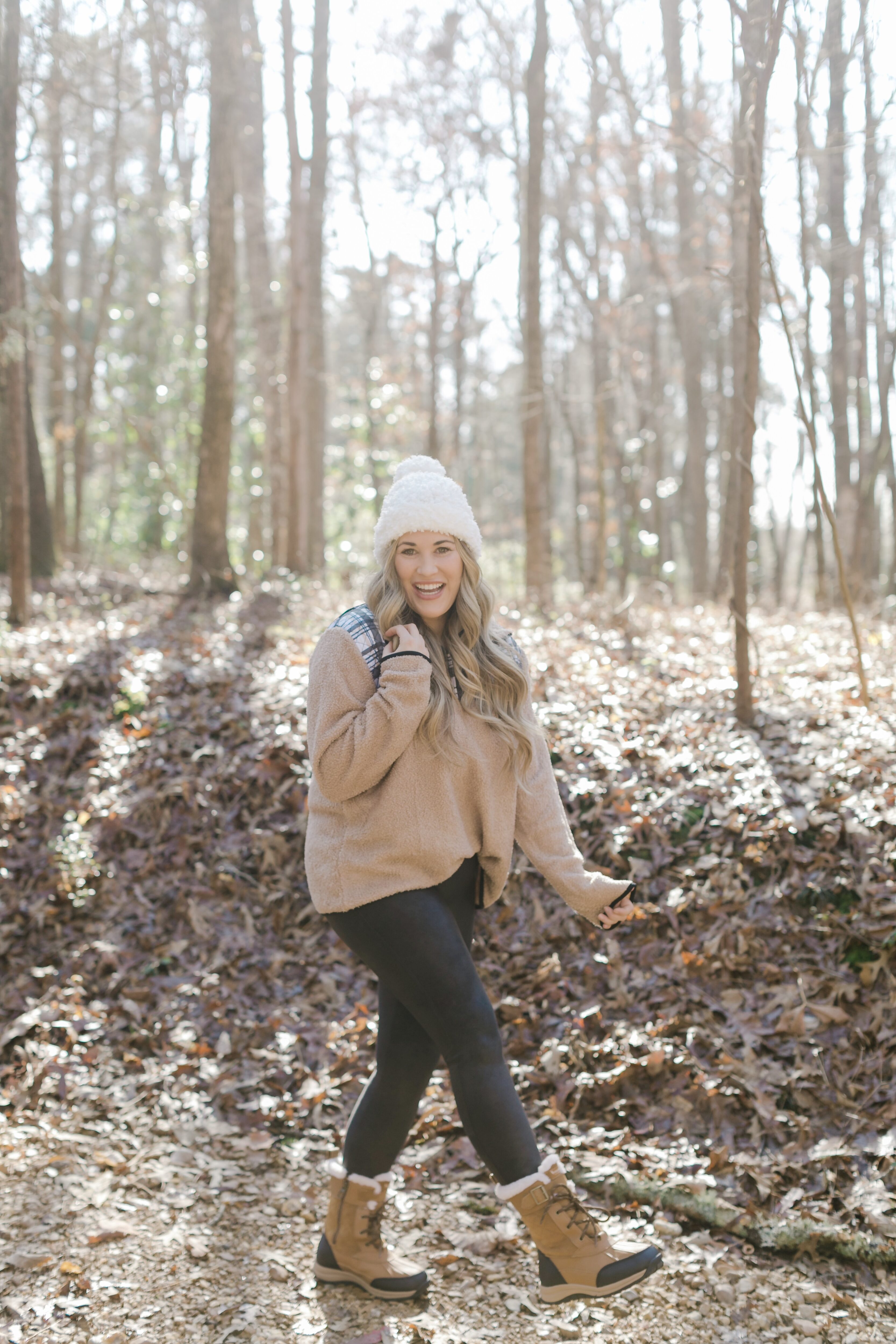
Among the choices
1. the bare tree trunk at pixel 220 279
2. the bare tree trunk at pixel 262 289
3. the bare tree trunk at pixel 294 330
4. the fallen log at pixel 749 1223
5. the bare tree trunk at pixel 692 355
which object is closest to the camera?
the fallen log at pixel 749 1223

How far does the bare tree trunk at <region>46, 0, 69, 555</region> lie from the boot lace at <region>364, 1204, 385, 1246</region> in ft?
41.3

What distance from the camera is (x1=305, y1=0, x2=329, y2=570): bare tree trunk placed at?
12672 mm

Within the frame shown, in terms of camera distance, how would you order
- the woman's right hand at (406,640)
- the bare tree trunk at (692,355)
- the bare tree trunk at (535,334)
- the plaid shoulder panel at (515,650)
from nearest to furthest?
the woman's right hand at (406,640) → the plaid shoulder panel at (515,650) → the bare tree trunk at (535,334) → the bare tree trunk at (692,355)

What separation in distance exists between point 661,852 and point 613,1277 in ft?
7.81

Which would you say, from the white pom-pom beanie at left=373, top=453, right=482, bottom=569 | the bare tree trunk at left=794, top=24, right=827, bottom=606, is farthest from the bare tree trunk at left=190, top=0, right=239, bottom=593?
the white pom-pom beanie at left=373, top=453, right=482, bottom=569

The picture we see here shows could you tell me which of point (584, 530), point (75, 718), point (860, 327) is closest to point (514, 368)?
point (584, 530)

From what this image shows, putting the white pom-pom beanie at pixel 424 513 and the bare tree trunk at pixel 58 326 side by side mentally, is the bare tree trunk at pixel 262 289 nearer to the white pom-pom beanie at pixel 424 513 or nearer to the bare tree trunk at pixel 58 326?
the bare tree trunk at pixel 58 326

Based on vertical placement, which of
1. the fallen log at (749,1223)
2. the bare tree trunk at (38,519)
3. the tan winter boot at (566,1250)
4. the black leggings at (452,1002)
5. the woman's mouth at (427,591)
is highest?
the bare tree trunk at (38,519)

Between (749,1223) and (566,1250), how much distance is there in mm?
952

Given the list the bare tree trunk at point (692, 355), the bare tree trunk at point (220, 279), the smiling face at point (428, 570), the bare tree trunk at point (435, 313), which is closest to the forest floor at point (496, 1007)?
the smiling face at point (428, 570)

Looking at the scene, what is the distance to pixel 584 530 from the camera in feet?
98.3

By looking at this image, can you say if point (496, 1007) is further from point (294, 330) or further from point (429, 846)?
point (294, 330)

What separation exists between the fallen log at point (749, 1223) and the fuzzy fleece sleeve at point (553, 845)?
1.20 meters

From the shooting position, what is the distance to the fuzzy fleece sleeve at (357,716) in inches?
97.6
